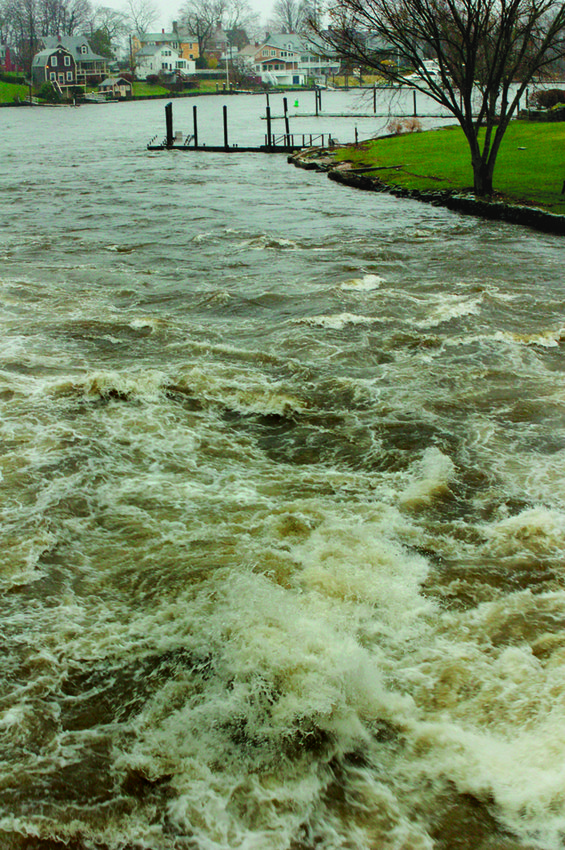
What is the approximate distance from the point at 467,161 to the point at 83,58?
108 m

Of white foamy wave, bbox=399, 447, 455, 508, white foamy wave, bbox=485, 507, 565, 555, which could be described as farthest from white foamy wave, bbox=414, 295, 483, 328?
white foamy wave, bbox=485, 507, 565, 555

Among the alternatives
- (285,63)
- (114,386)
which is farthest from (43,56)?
(114,386)

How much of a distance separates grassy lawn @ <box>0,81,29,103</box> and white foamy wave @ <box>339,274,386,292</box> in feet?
329

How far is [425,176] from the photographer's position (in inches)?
958

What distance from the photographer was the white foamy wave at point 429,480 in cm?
549

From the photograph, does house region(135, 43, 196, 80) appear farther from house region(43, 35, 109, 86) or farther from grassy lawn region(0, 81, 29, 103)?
grassy lawn region(0, 81, 29, 103)

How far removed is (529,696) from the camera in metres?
3.63

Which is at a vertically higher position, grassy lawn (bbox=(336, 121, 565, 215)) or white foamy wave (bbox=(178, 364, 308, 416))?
grassy lawn (bbox=(336, 121, 565, 215))

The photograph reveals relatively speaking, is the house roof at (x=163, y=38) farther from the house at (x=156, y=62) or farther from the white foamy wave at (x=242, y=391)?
the white foamy wave at (x=242, y=391)

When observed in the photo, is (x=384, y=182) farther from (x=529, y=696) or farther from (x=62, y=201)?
(x=529, y=696)

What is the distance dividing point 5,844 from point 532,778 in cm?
249

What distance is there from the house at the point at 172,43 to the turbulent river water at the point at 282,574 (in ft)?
468

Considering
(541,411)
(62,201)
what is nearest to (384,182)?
(62,201)

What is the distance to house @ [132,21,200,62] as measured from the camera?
13375 centimetres
